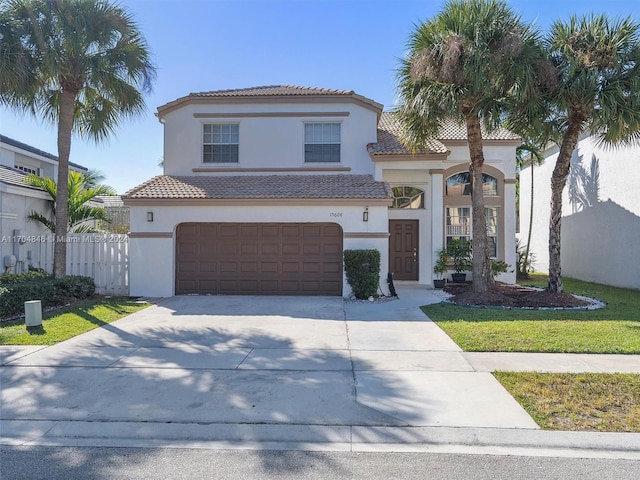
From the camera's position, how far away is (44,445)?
402cm

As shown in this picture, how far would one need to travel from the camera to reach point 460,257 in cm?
1512

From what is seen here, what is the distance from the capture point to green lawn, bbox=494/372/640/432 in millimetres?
4328

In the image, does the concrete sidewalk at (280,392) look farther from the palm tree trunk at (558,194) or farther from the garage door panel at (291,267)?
the palm tree trunk at (558,194)

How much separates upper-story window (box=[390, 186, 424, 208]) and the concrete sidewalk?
287 inches

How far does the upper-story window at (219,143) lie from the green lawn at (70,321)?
5.87 meters

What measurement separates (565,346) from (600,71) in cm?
753

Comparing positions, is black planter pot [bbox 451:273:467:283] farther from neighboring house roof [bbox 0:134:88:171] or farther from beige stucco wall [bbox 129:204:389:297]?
neighboring house roof [bbox 0:134:88:171]

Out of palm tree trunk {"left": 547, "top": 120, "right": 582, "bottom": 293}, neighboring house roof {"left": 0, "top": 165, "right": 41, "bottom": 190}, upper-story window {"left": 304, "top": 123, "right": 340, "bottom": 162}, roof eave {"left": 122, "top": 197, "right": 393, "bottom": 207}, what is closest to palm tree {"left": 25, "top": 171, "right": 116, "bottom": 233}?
neighboring house roof {"left": 0, "top": 165, "right": 41, "bottom": 190}

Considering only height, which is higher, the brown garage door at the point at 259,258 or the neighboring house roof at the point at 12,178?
the neighboring house roof at the point at 12,178

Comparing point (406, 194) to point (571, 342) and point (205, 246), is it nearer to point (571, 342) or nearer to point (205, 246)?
point (205, 246)

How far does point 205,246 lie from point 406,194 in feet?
24.7

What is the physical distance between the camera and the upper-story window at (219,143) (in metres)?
14.8

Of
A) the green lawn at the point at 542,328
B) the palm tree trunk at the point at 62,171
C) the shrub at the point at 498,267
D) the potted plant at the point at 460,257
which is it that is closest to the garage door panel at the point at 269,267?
the green lawn at the point at 542,328

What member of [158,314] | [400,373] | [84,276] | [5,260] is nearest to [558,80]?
[400,373]
